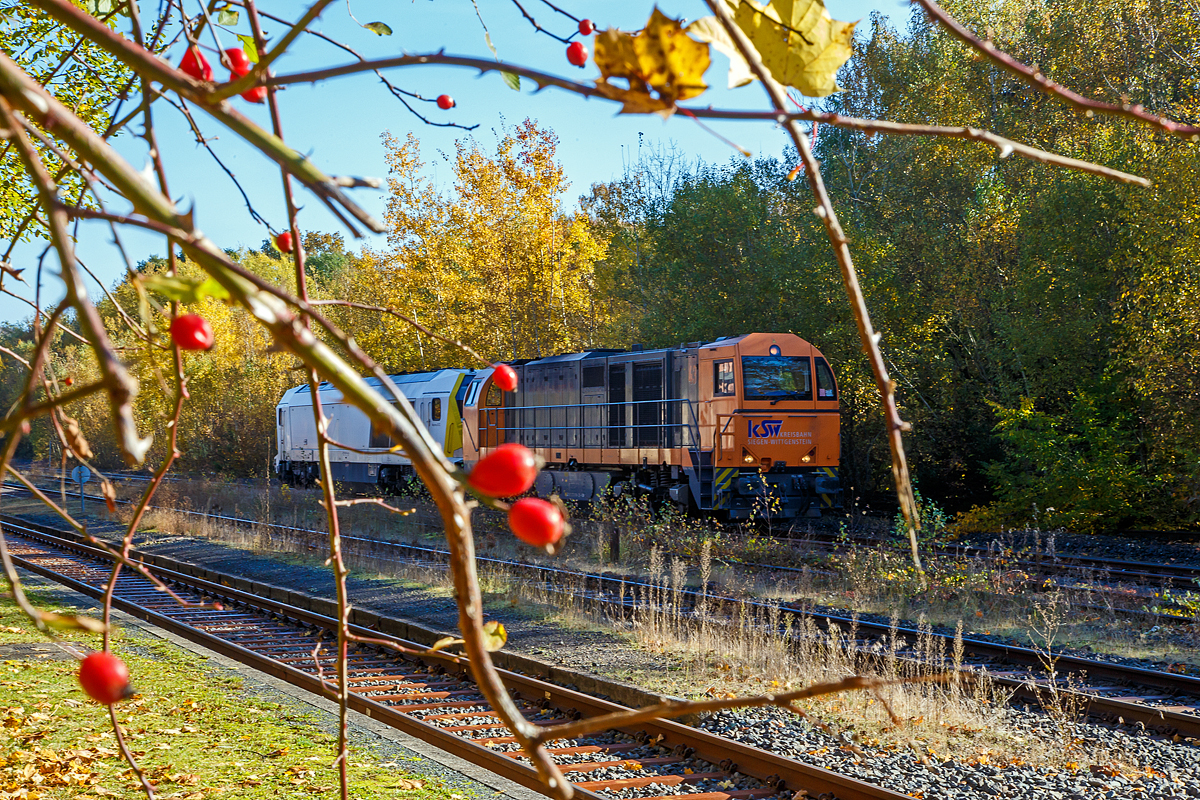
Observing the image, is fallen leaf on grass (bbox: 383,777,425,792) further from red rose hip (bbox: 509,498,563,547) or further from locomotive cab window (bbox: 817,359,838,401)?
locomotive cab window (bbox: 817,359,838,401)

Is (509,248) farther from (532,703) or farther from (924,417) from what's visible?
(532,703)

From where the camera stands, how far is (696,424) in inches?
635

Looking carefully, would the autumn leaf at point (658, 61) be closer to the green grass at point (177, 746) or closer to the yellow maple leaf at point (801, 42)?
the yellow maple leaf at point (801, 42)

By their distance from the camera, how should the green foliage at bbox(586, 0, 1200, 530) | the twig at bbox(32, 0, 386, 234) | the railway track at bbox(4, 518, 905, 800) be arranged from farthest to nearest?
the green foliage at bbox(586, 0, 1200, 530) < the railway track at bbox(4, 518, 905, 800) < the twig at bbox(32, 0, 386, 234)

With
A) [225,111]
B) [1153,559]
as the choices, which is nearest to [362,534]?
[1153,559]

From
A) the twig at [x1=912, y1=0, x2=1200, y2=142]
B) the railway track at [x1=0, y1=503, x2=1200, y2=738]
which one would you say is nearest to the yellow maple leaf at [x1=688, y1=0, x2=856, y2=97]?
the twig at [x1=912, y1=0, x2=1200, y2=142]

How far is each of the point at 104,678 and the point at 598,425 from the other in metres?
17.3

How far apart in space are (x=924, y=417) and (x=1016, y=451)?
3112 mm

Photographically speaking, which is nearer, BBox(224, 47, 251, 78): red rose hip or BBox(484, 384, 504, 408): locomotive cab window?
BBox(224, 47, 251, 78): red rose hip

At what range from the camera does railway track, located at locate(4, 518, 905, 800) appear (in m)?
5.53

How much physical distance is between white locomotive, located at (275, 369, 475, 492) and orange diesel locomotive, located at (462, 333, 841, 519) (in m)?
3.29

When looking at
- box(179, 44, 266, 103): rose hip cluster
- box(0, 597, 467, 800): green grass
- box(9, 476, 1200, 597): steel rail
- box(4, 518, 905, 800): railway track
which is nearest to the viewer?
box(179, 44, 266, 103): rose hip cluster

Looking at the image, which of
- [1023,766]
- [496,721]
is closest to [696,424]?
[496,721]

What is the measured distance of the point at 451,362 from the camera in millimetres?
30609
